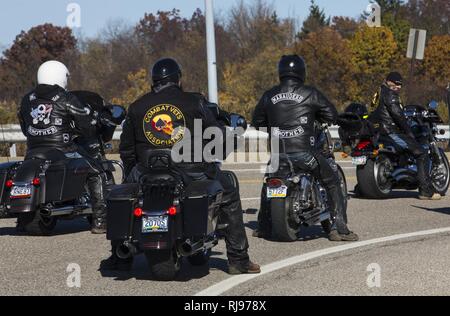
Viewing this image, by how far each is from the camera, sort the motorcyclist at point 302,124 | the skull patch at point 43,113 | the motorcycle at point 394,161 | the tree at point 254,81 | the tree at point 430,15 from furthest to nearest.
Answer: the tree at point 430,15 < the tree at point 254,81 < the motorcycle at point 394,161 < the skull patch at point 43,113 < the motorcyclist at point 302,124

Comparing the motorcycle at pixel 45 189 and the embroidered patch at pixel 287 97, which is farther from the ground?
the embroidered patch at pixel 287 97

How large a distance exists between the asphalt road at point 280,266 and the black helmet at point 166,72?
169 centimetres

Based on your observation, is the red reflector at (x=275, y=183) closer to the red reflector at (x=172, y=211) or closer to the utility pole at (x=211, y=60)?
the red reflector at (x=172, y=211)

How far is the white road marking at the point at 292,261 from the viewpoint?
7832mm

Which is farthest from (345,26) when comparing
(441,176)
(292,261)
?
(292,261)

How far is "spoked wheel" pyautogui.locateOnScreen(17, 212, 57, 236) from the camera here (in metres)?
11.1

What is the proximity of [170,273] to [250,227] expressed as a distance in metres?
3.96

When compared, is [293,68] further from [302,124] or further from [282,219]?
[282,219]

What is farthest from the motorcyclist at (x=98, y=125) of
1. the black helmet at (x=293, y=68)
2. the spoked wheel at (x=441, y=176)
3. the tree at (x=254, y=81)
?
the tree at (x=254, y=81)

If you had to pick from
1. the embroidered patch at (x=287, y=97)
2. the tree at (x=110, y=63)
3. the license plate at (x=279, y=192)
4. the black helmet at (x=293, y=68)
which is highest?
the black helmet at (x=293, y=68)

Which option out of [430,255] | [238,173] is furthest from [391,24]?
[430,255]

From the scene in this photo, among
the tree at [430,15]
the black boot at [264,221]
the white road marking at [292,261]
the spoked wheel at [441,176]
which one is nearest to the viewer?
the white road marking at [292,261]

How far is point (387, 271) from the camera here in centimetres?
859

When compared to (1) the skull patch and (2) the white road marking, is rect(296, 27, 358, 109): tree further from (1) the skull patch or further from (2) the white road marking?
(1) the skull patch
